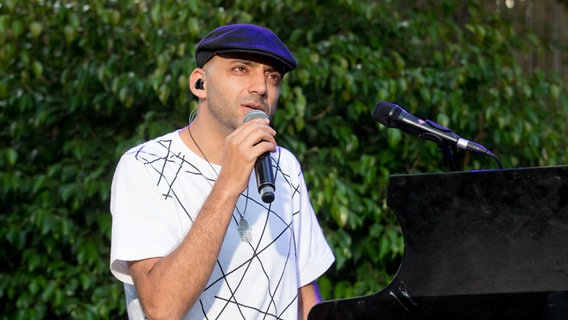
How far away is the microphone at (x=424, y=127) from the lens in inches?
84.8

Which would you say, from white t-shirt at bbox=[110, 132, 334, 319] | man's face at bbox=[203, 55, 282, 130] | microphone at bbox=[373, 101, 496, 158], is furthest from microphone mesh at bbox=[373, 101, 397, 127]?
white t-shirt at bbox=[110, 132, 334, 319]

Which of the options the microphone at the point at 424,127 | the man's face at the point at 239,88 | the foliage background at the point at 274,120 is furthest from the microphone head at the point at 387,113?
the foliage background at the point at 274,120

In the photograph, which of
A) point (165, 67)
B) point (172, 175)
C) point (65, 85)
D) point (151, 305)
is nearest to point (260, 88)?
point (172, 175)

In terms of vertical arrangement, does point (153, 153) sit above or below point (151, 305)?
above

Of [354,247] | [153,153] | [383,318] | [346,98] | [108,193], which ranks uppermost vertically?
[153,153]

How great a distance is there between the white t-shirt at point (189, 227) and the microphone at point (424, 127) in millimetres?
403

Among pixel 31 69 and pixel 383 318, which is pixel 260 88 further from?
pixel 31 69

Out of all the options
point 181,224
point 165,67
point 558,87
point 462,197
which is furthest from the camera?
point 558,87

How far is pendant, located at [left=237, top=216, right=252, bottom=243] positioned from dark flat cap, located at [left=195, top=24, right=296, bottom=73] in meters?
0.42

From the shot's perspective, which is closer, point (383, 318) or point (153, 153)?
point (383, 318)

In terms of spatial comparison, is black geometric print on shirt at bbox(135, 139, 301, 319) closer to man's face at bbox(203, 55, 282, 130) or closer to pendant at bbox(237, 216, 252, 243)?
pendant at bbox(237, 216, 252, 243)

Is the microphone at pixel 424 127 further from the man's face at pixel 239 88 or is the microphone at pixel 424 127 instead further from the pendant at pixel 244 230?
the pendant at pixel 244 230

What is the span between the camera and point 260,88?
2.27 metres

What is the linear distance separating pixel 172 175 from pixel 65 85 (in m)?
2.21
